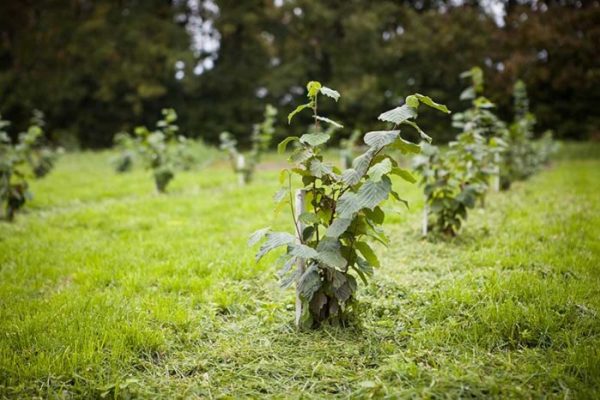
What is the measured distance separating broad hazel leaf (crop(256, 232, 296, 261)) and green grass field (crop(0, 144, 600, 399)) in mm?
272

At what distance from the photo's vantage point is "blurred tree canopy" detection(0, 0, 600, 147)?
19.1 metres

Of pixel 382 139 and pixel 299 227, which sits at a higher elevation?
pixel 382 139

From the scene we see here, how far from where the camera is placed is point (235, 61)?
22.8 meters

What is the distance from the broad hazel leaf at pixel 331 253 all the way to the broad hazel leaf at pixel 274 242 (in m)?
0.19

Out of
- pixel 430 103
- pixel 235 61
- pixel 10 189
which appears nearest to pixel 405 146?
pixel 430 103

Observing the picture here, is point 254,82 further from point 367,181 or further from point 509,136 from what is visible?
point 367,181

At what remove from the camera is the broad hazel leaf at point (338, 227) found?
8.85 ft

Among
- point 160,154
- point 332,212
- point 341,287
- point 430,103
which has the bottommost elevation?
point 341,287

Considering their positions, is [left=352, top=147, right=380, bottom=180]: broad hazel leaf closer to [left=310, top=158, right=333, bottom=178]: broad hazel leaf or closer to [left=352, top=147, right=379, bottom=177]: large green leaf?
[left=352, top=147, right=379, bottom=177]: large green leaf

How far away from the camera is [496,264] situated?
13.2ft

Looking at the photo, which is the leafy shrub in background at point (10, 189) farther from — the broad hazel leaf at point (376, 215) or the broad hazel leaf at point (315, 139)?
the broad hazel leaf at point (376, 215)

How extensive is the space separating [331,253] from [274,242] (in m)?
0.35

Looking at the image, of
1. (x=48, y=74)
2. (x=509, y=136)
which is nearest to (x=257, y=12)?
(x=48, y=74)

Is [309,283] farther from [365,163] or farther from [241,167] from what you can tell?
[241,167]
